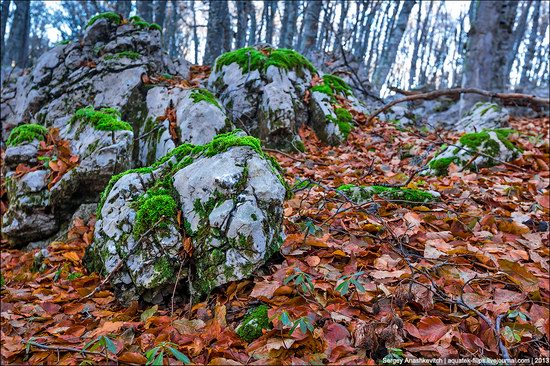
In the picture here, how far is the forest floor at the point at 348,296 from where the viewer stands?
5.90 feet

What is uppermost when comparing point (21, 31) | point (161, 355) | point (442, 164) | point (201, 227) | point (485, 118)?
point (21, 31)

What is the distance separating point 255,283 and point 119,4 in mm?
12872

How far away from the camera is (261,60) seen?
5715 millimetres

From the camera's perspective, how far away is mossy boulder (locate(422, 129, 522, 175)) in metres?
4.17

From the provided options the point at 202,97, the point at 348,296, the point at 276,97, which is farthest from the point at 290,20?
the point at 348,296

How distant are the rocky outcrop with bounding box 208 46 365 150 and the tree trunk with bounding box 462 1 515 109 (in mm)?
2907

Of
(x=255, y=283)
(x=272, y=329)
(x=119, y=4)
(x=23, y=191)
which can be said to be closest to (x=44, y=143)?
(x=23, y=191)

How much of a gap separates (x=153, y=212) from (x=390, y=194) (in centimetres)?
208

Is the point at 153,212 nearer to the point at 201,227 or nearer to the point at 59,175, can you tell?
the point at 201,227

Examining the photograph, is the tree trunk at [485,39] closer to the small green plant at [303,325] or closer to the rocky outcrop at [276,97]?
the rocky outcrop at [276,97]

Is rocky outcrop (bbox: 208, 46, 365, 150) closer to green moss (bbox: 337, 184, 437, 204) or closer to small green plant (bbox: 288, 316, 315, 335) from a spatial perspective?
green moss (bbox: 337, 184, 437, 204)

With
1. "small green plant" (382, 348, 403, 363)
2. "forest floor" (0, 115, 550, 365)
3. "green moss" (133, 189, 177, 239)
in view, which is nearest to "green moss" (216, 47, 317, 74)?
"forest floor" (0, 115, 550, 365)

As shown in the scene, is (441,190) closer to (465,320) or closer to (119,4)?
(465,320)

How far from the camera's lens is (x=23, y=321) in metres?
2.35
